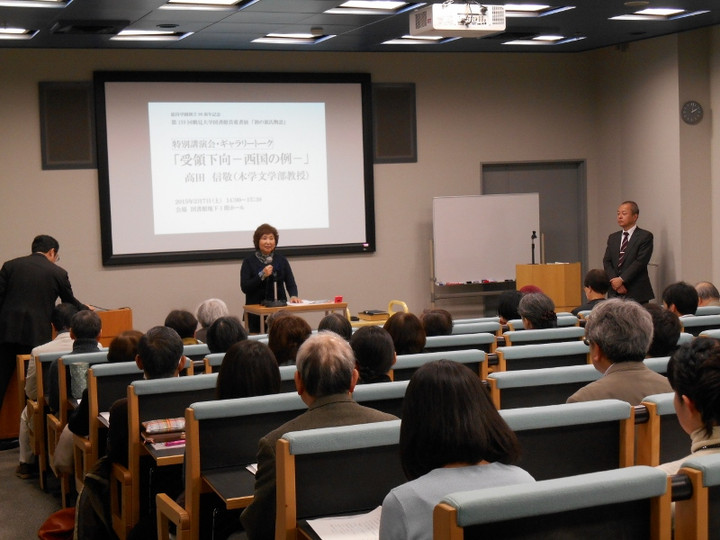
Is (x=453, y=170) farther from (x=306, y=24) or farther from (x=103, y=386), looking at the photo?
(x=103, y=386)

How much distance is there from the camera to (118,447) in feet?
13.6

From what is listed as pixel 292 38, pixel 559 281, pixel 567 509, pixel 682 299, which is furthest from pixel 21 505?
pixel 559 281

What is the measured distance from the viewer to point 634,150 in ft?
36.4

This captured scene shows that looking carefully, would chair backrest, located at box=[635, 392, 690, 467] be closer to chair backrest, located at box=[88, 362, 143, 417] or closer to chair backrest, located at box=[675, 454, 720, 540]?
chair backrest, located at box=[675, 454, 720, 540]

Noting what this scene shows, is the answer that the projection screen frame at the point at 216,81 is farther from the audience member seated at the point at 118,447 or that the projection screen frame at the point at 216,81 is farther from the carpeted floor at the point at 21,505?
the audience member seated at the point at 118,447

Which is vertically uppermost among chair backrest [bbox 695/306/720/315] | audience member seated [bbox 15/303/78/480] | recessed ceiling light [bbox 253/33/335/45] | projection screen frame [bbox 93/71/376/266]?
recessed ceiling light [bbox 253/33/335/45]

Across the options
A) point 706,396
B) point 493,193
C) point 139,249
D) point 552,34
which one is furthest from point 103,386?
point 493,193

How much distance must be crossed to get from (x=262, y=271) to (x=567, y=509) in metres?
7.10

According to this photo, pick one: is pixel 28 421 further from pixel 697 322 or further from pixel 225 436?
pixel 697 322

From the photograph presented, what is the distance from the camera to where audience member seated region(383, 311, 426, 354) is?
479 centimetres

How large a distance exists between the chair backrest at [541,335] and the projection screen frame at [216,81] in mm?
5367

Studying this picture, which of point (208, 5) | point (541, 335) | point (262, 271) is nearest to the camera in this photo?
point (541, 335)

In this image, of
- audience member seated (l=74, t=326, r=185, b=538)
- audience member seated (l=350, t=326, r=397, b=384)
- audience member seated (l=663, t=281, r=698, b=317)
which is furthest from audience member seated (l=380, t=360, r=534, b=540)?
A: audience member seated (l=663, t=281, r=698, b=317)

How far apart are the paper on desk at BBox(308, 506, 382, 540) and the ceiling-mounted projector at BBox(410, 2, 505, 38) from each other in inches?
197
